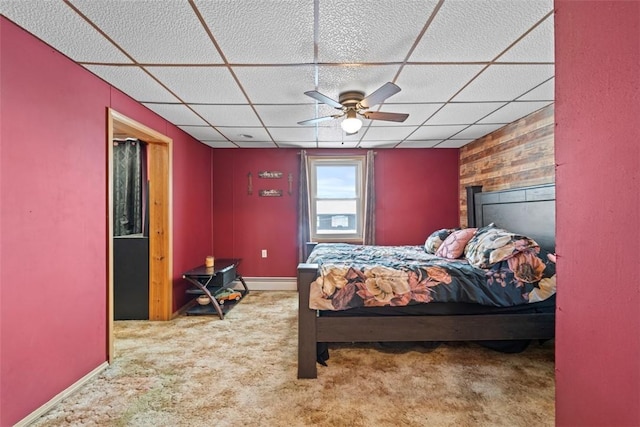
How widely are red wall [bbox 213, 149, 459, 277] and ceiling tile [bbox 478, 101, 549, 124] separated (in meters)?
1.47

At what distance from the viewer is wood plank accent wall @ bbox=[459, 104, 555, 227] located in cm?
287

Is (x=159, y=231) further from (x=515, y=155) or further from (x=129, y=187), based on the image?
(x=515, y=155)

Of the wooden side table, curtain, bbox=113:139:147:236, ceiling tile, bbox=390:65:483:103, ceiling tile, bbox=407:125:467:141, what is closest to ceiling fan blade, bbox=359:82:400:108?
ceiling tile, bbox=390:65:483:103

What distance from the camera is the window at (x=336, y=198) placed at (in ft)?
15.8

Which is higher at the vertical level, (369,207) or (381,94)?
(381,94)

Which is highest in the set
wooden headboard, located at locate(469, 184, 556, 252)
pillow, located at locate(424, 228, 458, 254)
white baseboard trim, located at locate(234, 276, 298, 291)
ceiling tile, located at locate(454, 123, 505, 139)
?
ceiling tile, located at locate(454, 123, 505, 139)

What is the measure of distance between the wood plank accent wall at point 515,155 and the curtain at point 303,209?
8.04 ft

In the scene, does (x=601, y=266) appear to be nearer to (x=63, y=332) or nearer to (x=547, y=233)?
(x=547, y=233)

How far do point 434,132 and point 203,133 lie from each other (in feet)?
9.89

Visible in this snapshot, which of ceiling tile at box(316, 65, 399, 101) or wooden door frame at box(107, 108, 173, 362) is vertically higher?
ceiling tile at box(316, 65, 399, 101)

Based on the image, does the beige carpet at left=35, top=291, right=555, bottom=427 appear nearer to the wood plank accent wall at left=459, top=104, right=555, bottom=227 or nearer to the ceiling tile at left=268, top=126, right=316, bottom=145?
the wood plank accent wall at left=459, top=104, right=555, bottom=227

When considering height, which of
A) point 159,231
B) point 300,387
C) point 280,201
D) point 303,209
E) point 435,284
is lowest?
point 300,387

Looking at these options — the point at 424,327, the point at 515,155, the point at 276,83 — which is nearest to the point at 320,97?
the point at 276,83

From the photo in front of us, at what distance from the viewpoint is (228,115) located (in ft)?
10.2
